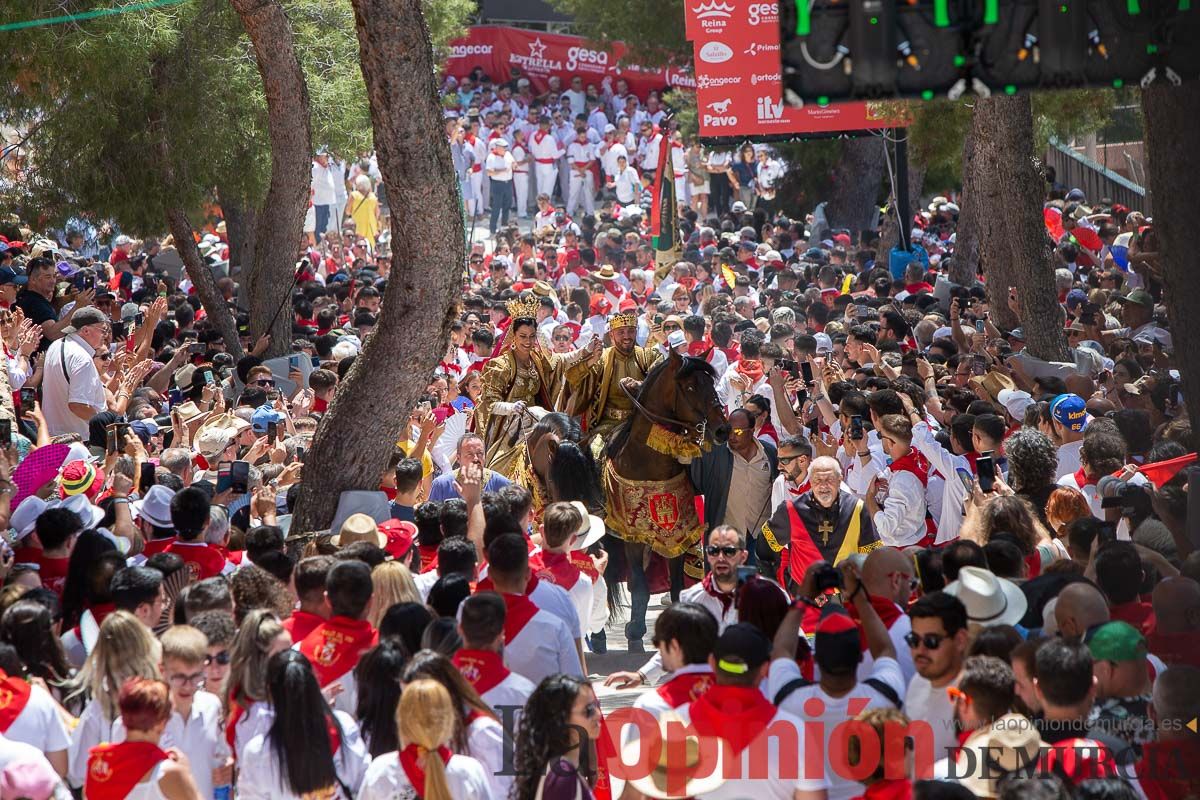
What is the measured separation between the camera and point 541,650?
22.1 ft

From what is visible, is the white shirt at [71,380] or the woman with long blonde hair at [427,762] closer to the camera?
the woman with long blonde hair at [427,762]

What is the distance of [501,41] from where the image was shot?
3709 cm

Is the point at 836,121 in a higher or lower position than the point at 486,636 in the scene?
higher

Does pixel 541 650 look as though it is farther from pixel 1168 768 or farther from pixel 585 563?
pixel 1168 768

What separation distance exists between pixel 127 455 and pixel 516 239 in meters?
18.8

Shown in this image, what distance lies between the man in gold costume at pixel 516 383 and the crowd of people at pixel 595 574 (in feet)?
0.10

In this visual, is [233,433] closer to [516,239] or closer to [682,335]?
[682,335]

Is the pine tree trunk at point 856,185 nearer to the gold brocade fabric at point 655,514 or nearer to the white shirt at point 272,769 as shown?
the gold brocade fabric at point 655,514

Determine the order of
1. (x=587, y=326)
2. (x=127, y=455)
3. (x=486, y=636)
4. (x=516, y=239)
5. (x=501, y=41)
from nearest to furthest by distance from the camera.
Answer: (x=486, y=636), (x=127, y=455), (x=587, y=326), (x=516, y=239), (x=501, y=41)

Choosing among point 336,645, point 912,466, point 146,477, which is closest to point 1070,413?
point 912,466

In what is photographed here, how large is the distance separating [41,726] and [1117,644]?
13.5 feet

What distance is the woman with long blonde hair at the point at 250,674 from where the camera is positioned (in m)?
5.77

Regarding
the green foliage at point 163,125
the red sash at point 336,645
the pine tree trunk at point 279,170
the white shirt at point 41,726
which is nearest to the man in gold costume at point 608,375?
the pine tree trunk at point 279,170

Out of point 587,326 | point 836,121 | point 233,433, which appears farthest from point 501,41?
point 233,433
